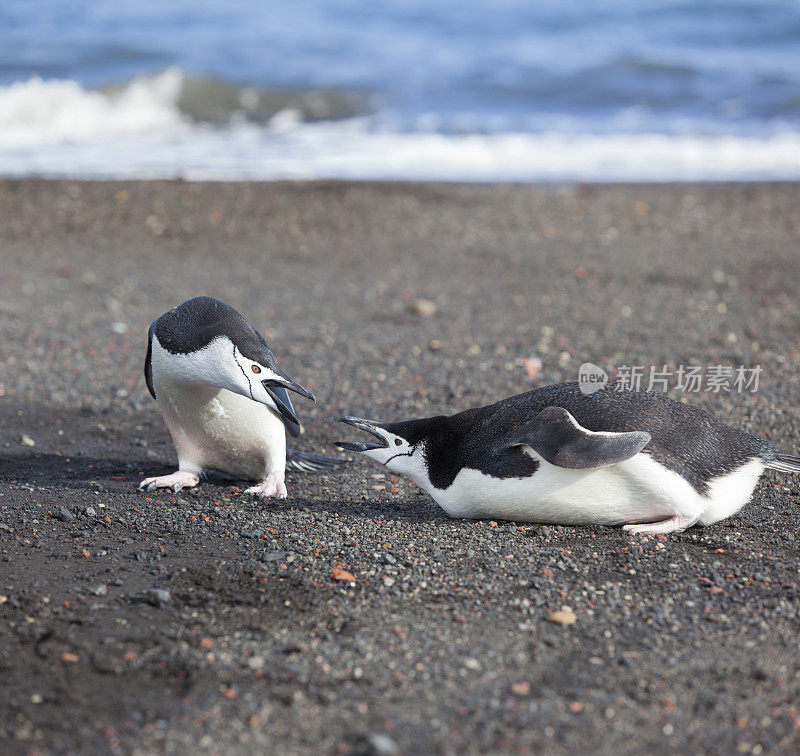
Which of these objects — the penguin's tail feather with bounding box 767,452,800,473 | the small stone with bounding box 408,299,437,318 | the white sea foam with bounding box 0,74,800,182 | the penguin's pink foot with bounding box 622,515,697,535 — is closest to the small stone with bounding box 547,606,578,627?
the penguin's pink foot with bounding box 622,515,697,535

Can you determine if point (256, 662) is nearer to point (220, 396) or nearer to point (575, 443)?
point (575, 443)

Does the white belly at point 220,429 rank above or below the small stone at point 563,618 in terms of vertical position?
A: above

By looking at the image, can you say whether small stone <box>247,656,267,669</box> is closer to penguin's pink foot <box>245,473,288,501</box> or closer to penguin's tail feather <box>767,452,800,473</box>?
penguin's pink foot <box>245,473,288,501</box>

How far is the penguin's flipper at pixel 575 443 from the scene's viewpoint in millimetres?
3203

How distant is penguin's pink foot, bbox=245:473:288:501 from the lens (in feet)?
12.9

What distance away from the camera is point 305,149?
1267cm

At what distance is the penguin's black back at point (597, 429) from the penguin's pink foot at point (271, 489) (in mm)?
571

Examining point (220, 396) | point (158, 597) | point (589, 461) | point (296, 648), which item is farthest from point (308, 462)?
point (296, 648)

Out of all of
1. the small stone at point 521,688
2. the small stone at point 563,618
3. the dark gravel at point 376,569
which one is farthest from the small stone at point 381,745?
the small stone at point 563,618

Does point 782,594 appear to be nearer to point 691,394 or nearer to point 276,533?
point 276,533

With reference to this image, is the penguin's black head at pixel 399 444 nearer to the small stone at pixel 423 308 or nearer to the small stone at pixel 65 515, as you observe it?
the small stone at pixel 65 515

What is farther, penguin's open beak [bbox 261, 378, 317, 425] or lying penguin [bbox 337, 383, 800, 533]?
penguin's open beak [bbox 261, 378, 317, 425]

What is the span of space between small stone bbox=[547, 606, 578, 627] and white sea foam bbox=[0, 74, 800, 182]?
27.3 ft

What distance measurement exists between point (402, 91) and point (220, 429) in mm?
13424
